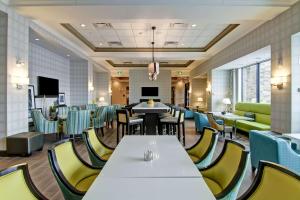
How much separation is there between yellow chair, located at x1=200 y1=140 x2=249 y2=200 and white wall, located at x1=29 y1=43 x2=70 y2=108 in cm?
691

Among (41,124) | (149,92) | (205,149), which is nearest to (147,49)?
(41,124)

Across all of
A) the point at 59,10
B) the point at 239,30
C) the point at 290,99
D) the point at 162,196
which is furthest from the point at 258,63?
the point at 162,196

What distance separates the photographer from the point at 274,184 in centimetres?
138

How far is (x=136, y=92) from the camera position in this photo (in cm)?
1457

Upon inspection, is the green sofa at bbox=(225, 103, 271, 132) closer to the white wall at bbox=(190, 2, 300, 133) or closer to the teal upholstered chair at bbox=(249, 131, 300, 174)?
the white wall at bbox=(190, 2, 300, 133)

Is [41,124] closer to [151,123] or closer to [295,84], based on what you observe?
[151,123]

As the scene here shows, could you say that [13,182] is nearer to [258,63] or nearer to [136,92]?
[258,63]

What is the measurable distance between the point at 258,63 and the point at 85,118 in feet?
21.9

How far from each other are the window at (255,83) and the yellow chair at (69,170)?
7372 mm

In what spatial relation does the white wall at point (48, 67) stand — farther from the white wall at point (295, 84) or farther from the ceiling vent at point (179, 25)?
the white wall at point (295, 84)

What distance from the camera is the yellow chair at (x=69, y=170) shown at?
1.69m

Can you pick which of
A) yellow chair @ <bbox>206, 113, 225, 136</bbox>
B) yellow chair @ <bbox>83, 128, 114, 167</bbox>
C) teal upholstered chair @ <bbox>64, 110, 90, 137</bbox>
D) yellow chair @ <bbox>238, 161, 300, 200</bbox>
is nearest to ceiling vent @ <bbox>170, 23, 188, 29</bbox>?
yellow chair @ <bbox>206, 113, 225, 136</bbox>

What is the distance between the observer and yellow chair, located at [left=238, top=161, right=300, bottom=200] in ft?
4.07

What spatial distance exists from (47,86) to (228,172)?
25.6ft
